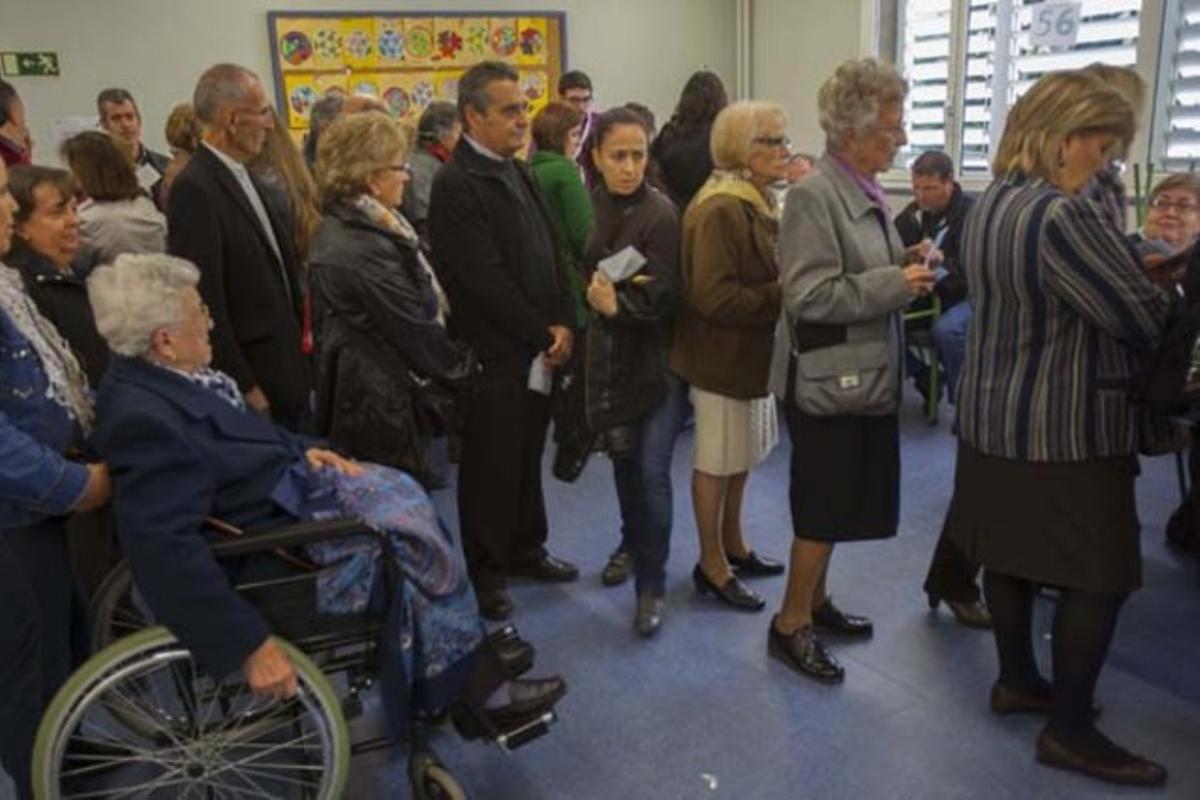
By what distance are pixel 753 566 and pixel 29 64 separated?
4.66m

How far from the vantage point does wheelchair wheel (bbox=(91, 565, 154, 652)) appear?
70.4 inches

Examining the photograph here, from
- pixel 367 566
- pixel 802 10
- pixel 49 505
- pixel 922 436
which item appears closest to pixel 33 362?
pixel 49 505

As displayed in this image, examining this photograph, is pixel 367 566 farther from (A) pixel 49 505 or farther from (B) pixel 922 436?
(B) pixel 922 436

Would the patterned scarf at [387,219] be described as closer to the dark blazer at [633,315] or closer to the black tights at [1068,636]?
the dark blazer at [633,315]

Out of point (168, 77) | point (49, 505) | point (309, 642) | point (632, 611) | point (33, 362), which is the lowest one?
point (632, 611)

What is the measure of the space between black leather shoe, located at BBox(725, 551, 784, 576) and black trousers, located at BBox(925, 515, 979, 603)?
18.0 inches

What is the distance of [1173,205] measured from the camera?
2.85 meters

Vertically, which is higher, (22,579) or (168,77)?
(168,77)

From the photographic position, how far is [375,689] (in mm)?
2291

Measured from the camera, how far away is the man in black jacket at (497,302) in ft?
7.80

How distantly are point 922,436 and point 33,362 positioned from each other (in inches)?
132

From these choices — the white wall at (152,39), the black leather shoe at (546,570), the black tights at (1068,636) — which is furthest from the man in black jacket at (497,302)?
the white wall at (152,39)

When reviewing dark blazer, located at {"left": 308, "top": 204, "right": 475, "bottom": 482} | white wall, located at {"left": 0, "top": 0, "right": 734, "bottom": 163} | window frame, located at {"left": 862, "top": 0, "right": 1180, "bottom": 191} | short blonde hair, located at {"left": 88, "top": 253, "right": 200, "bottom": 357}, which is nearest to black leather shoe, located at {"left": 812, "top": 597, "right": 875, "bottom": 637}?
dark blazer, located at {"left": 308, "top": 204, "right": 475, "bottom": 482}

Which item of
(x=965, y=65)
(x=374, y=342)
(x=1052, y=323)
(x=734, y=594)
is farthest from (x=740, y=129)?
→ (x=965, y=65)
